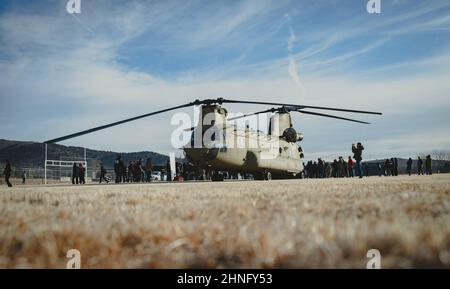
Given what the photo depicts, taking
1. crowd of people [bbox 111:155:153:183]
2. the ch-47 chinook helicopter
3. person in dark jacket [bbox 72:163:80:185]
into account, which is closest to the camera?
the ch-47 chinook helicopter

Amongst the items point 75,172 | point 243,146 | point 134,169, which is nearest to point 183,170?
point 134,169

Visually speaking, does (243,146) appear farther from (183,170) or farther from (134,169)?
(183,170)

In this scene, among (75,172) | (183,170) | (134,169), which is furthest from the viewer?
(183,170)

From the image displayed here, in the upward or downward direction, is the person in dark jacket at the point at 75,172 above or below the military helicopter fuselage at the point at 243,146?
below

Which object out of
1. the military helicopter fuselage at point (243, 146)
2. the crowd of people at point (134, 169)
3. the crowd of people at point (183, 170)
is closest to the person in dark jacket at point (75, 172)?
the crowd of people at point (183, 170)

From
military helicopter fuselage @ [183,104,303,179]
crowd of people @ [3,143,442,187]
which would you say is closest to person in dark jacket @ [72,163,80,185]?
crowd of people @ [3,143,442,187]

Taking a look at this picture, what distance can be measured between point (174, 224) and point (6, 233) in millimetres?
1010

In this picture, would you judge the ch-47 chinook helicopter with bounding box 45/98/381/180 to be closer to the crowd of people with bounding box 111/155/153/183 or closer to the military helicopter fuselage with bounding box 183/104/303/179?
the military helicopter fuselage with bounding box 183/104/303/179

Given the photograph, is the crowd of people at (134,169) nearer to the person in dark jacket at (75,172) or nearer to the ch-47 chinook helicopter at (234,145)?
the person in dark jacket at (75,172)

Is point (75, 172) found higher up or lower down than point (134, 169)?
lower down

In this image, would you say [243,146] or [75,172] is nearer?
[243,146]
